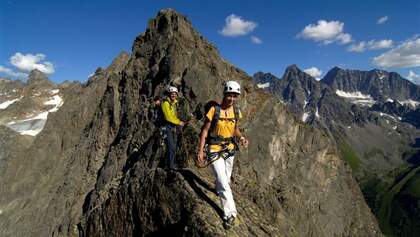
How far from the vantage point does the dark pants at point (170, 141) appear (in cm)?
1684

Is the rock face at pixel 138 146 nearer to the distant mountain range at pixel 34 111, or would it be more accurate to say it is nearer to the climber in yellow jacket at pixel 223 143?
the climber in yellow jacket at pixel 223 143

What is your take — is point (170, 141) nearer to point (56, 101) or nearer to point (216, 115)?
point (216, 115)

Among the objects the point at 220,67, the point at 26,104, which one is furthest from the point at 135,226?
the point at 26,104

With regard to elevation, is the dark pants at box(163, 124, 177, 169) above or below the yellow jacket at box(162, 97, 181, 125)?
below

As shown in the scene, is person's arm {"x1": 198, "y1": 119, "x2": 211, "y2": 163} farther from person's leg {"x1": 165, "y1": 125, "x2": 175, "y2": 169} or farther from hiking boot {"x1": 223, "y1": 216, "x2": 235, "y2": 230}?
person's leg {"x1": 165, "y1": 125, "x2": 175, "y2": 169}

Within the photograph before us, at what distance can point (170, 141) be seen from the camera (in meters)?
17.8

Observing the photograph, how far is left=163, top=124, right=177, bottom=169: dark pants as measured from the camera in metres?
16.8

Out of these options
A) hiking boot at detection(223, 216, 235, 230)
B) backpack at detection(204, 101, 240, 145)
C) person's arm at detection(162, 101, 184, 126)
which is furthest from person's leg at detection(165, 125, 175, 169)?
hiking boot at detection(223, 216, 235, 230)

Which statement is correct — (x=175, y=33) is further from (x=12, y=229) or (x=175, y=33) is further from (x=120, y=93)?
(x=12, y=229)

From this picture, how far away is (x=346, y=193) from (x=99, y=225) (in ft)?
296

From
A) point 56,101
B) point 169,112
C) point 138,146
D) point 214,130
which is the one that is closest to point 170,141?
point 169,112

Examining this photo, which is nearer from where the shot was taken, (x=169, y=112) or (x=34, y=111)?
(x=169, y=112)

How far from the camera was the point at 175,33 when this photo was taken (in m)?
65.2

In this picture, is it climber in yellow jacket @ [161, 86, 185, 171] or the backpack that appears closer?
the backpack
